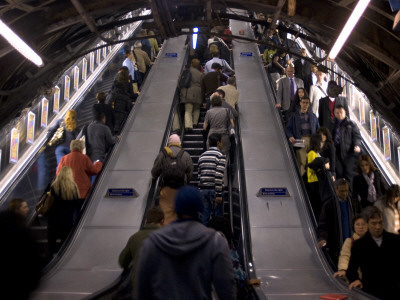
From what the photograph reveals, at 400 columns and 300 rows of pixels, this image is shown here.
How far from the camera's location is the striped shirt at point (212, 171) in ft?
31.3

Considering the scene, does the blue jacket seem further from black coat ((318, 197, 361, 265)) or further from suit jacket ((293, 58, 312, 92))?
suit jacket ((293, 58, 312, 92))

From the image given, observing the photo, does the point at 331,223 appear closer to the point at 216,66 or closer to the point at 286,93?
the point at 286,93

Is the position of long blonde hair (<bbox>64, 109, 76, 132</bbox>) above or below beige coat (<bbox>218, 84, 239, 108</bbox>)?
below

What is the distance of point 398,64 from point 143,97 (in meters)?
8.52

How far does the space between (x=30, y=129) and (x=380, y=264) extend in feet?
26.4

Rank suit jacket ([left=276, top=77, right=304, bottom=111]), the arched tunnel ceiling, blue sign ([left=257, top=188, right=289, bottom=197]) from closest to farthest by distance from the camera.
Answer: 1. the arched tunnel ceiling
2. blue sign ([left=257, top=188, right=289, bottom=197])
3. suit jacket ([left=276, top=77, right=304, bottom=111])

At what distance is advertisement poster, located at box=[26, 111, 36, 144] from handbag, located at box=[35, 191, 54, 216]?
3.51m

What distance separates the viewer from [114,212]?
962cm

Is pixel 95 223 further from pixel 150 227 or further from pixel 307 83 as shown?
pixel 307 83

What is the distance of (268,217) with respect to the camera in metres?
9.48

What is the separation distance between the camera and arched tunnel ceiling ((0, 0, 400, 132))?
6.40m

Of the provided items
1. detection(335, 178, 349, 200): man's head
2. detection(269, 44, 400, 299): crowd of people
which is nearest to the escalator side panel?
detection(269, 44, 400, 299): crowd of people

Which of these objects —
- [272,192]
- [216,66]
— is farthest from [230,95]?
[272,192]

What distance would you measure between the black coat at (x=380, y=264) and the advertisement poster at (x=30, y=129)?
742cm
